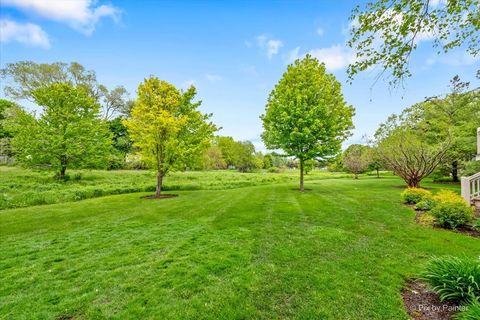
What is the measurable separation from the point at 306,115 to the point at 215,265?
1138 centimetres

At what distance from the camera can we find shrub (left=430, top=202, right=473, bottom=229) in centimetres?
654

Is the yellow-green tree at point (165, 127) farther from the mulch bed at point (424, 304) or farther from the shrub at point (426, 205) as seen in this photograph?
the mulch bed at point (424, 304)

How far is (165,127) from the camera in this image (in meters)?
13.0

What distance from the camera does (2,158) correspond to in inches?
952

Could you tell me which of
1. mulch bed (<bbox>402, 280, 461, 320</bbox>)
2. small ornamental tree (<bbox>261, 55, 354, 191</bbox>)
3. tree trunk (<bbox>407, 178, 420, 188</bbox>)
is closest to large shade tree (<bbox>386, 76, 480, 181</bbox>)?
tree trunk (<bbox>407, 178, 420, 188</bbox>)

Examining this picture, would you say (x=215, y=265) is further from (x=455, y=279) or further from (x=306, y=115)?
(x=306, y=115)

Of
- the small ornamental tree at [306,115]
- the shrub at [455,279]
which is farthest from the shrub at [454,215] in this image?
the small ornamental tree at [306,115]

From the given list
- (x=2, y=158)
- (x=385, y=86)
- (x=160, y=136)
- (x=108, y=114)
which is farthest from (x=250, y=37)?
(x=2, y=158)

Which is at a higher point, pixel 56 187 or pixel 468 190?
pixel 468 190

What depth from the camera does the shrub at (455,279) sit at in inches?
113

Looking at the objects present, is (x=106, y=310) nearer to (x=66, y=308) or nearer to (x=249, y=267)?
(x=66, y=308)

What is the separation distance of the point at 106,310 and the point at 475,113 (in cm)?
2959

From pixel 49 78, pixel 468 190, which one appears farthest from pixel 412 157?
pixel 49 78

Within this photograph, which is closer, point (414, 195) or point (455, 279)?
point (455, 279)
